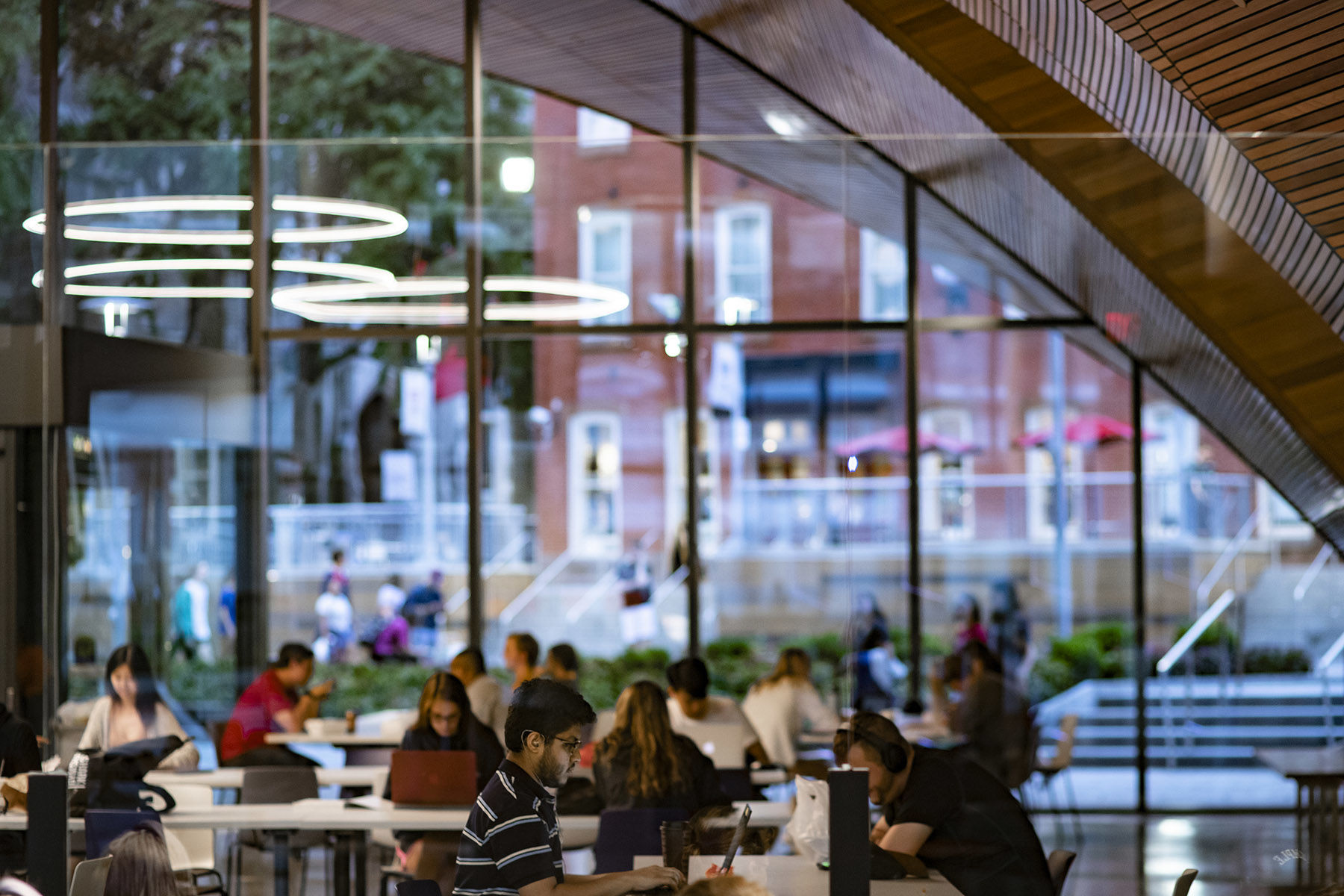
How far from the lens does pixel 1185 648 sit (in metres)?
9.88

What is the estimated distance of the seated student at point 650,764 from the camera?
18.5ft

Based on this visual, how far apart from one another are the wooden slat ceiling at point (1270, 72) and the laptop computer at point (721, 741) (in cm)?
368

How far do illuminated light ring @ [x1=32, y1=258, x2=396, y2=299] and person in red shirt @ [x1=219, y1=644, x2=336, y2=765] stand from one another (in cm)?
216

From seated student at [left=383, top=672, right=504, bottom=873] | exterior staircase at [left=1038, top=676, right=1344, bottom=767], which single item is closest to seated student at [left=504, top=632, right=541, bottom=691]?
seated student at [left=383, top=672, right=504, bottom=873]

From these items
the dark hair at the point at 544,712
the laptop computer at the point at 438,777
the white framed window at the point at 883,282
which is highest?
the white framed window at the point at 883,282

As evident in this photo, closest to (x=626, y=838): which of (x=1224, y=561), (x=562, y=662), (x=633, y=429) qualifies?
(x=562, y=662)

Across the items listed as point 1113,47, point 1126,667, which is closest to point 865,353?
point 1126,667

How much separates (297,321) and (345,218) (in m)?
2.92

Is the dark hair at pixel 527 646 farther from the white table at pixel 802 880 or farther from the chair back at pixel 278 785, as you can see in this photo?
the white table at pixel 802 880

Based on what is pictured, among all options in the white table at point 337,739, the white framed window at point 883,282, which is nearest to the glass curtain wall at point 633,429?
the white framed window at point 883,282

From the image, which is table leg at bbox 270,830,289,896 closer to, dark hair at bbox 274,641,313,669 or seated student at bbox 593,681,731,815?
seated student at bbox 593,681,731,815

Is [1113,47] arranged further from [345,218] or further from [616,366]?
[616,366]

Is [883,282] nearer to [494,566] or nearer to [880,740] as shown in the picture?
[494,566]

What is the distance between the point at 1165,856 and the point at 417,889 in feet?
17.1
